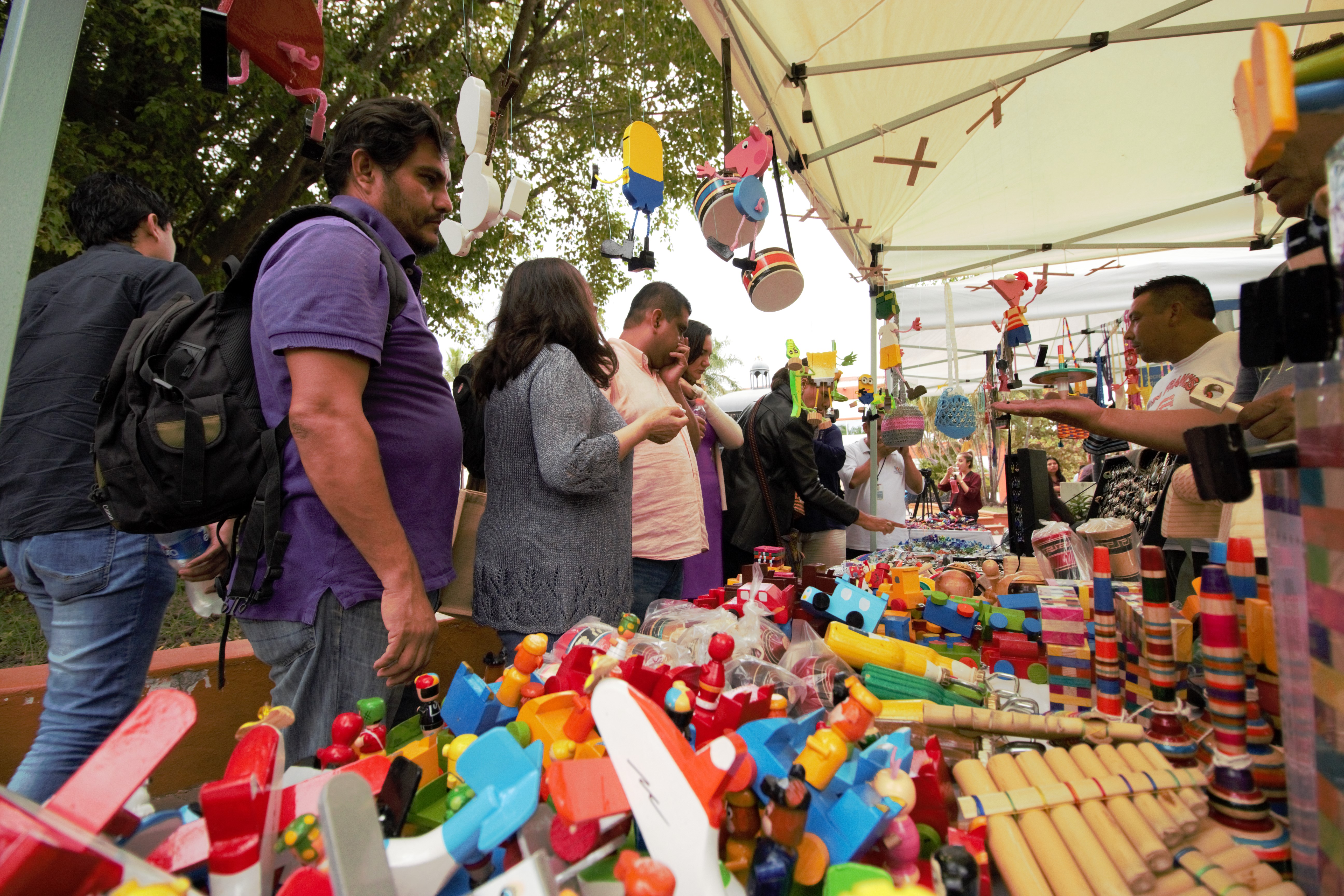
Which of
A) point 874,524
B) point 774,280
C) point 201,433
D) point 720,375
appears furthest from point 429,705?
point 720,375

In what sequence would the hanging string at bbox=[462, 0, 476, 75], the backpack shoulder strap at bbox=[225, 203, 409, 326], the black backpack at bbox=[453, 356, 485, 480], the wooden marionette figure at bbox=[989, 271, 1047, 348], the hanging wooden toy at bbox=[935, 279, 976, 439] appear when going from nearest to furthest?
the backpack shoulder strap at bbox=[225, 203, 409, 326], the black backpack at bbox=[453, 356, 485, 480], the hanging string at bbox=[462, 0, 476, 75], the wooden marionette figure at bbox=[989, 271, 1047, 348], the hanging wooden toy at bbox=[935, 279, 976, 439]

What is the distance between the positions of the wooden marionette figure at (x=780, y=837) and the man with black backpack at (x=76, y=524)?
124cm

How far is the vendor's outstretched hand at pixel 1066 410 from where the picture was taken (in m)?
1.47

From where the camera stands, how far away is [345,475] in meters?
0.98

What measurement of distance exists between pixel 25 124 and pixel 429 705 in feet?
2.29

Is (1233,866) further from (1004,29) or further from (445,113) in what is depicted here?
(445,113)

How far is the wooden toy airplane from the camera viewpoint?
0.49m

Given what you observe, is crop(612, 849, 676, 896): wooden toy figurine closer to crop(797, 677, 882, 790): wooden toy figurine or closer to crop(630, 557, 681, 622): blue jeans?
crop(797, 677, 882, 790): wooden toy figurine

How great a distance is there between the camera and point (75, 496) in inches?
56.2

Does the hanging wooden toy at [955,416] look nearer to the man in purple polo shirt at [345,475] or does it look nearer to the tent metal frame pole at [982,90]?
the tent metal frame pole at [982,90]

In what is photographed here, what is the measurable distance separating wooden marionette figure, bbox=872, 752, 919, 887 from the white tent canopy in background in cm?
238

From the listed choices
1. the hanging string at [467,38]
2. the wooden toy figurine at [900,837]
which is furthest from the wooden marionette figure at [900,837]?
the hanging string at [467,38]

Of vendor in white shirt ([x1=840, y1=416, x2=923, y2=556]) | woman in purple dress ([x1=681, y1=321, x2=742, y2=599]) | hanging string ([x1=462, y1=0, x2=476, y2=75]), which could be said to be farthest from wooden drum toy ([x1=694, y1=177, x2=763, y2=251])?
vendor in white shirt ([x1=840, y1=416, x2=923, y2=556])

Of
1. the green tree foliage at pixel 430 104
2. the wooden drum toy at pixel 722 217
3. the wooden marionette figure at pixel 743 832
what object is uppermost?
the green tree foliage at pixel 430 104
